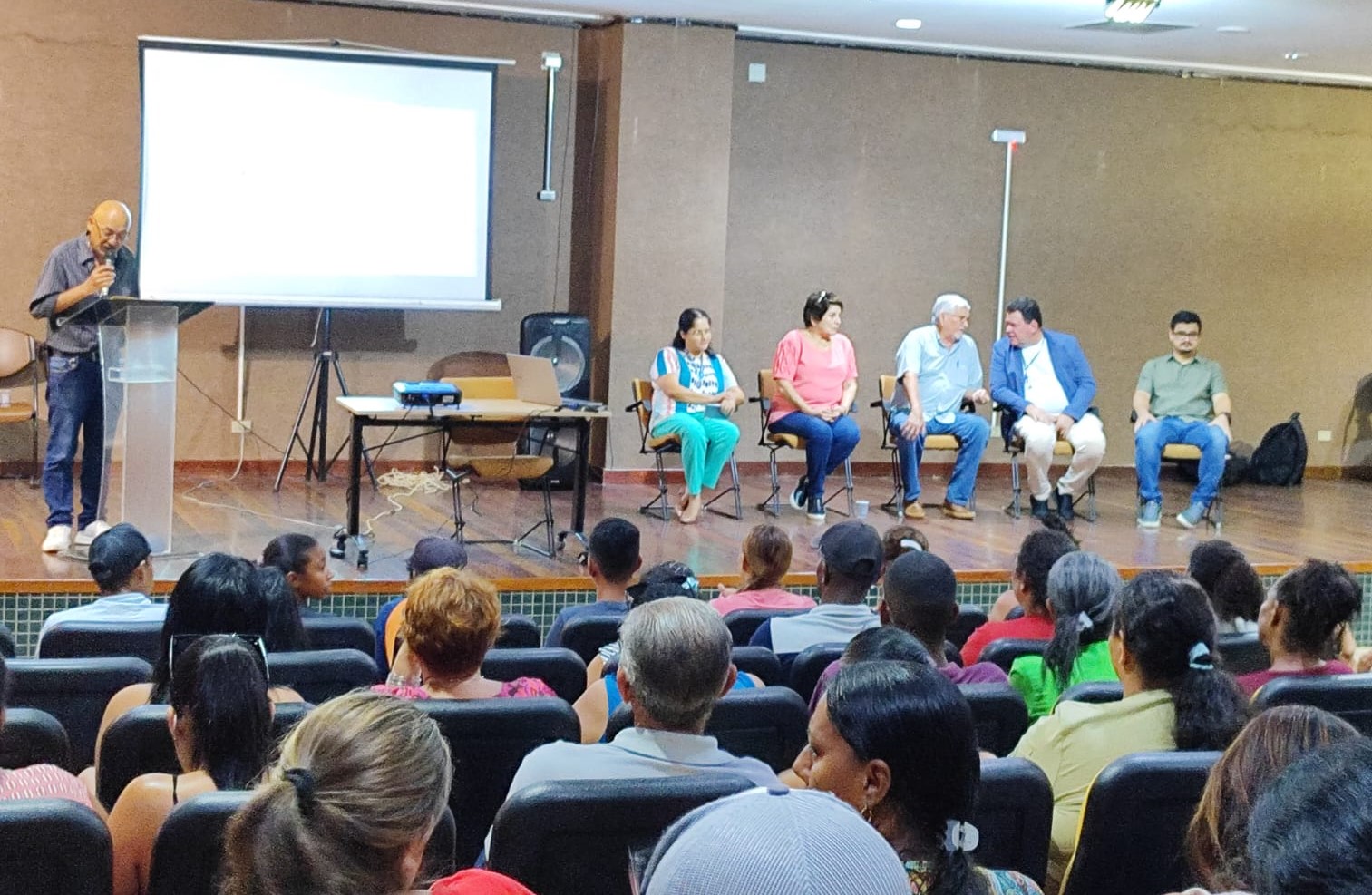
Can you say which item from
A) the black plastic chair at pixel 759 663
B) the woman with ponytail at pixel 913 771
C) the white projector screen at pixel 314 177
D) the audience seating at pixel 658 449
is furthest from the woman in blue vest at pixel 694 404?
the woman with ponytail at pixel 913 771

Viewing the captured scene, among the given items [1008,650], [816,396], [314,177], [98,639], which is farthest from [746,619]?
[314,177]

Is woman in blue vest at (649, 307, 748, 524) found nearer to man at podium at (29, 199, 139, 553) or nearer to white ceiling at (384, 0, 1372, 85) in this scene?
white ceiling at (384, 0, 1372, 85)

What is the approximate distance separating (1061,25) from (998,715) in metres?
6.39

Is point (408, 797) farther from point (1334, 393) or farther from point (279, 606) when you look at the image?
point (1334, 393)

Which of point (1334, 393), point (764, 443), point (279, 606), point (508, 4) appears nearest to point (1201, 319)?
point (1334, 393)

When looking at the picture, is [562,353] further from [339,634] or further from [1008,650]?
[1008,650]

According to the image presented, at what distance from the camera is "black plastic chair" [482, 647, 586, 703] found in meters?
3.23

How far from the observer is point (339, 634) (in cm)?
374

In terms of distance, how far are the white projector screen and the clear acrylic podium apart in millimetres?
2318

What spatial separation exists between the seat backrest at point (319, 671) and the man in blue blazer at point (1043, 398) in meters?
5.30

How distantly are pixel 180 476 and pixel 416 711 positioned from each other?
23.0ft

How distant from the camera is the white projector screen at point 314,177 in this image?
777 centimetres

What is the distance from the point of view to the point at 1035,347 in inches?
317

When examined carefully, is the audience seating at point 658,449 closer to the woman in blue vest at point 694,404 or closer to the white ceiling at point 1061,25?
the woman in blue vest at point 694,404
